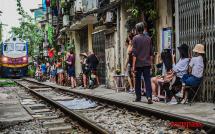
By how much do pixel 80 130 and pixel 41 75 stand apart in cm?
3083

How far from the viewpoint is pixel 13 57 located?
48.1 m

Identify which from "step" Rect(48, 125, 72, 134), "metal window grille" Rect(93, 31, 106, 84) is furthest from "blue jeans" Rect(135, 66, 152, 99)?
"metal window grille" Rect(93, 31, 106, 84)

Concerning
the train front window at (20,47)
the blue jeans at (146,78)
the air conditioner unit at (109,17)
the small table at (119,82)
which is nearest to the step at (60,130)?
the blue jeans at (146,78)

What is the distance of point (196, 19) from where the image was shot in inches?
494

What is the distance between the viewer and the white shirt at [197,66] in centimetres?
1138

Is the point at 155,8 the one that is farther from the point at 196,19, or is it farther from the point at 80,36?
the point at 80,36

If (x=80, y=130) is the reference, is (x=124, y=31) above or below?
above

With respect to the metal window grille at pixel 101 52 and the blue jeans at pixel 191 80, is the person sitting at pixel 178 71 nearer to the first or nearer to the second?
the blue jeans at pixel 191 80

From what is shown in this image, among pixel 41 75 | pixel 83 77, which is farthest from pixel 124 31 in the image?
pixel 41 75

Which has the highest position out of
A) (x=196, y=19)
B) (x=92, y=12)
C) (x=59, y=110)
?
(x=92, y=12)

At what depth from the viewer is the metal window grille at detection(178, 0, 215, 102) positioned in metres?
11.7

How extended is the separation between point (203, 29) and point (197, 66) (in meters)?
1.25

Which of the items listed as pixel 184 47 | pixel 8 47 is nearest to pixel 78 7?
pixel 8 47

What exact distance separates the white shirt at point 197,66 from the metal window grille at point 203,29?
35 centimetres
